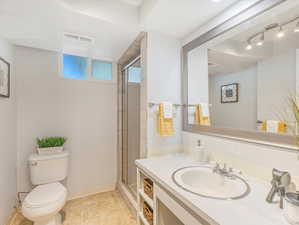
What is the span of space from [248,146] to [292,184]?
32cm

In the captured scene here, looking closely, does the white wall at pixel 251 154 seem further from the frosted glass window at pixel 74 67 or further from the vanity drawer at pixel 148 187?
the frosted glass window at pixel 74 67

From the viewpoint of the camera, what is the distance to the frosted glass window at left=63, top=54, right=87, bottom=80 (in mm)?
2178

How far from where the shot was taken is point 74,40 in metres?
1.79

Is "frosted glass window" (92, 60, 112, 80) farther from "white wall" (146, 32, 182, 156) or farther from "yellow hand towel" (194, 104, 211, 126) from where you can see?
"yellow hand towel" (194, 104, 211, 126)

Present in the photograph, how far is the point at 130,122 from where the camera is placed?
217cm

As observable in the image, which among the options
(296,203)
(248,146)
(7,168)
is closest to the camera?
(296,203)

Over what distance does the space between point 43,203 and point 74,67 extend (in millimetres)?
1732

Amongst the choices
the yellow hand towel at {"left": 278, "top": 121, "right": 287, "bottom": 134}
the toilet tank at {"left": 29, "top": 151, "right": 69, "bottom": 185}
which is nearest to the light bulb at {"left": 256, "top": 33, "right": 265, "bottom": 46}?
the yellow hand towel at {"left": 278, "top": 121, "right": 287, "bottom": 134}

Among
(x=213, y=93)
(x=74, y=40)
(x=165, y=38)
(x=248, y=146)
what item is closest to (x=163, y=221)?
(x=248, y=146)

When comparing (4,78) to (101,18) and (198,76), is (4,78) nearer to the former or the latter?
(101,18)

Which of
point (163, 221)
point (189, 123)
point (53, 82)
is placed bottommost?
point (163, 221)

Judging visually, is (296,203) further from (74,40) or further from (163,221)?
(74,40)

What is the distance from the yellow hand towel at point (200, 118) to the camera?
58.9 inches

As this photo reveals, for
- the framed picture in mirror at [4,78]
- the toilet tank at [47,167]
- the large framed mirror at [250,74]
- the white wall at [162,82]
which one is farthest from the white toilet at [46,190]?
the large framed mirror at [250,74]
